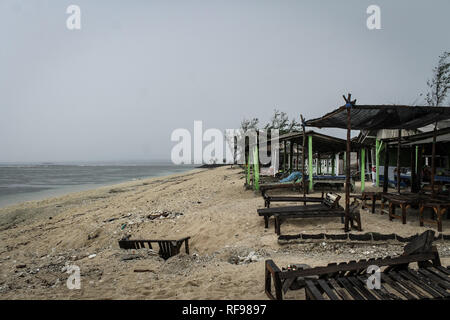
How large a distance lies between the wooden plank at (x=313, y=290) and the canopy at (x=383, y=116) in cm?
473

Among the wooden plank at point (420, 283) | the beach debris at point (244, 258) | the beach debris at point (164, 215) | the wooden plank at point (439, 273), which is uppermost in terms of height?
the wooden plank at point (439, 273)

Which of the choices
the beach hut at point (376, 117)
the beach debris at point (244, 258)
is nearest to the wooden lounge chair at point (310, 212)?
the beach hut at point (376, 117)

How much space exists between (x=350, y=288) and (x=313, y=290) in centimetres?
50

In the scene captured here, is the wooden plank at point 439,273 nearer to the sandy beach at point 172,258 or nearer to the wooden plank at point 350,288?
the wooden plank at point 350,288

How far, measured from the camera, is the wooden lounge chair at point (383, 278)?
2826mm

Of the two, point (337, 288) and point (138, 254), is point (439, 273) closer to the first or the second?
point (337, 288)

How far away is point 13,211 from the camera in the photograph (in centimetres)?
1561

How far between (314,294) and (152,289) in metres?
2.75

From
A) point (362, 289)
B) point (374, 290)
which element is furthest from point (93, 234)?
point (374, 290)

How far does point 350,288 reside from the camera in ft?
9.66

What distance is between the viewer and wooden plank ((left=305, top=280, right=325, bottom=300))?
2.67 meters
